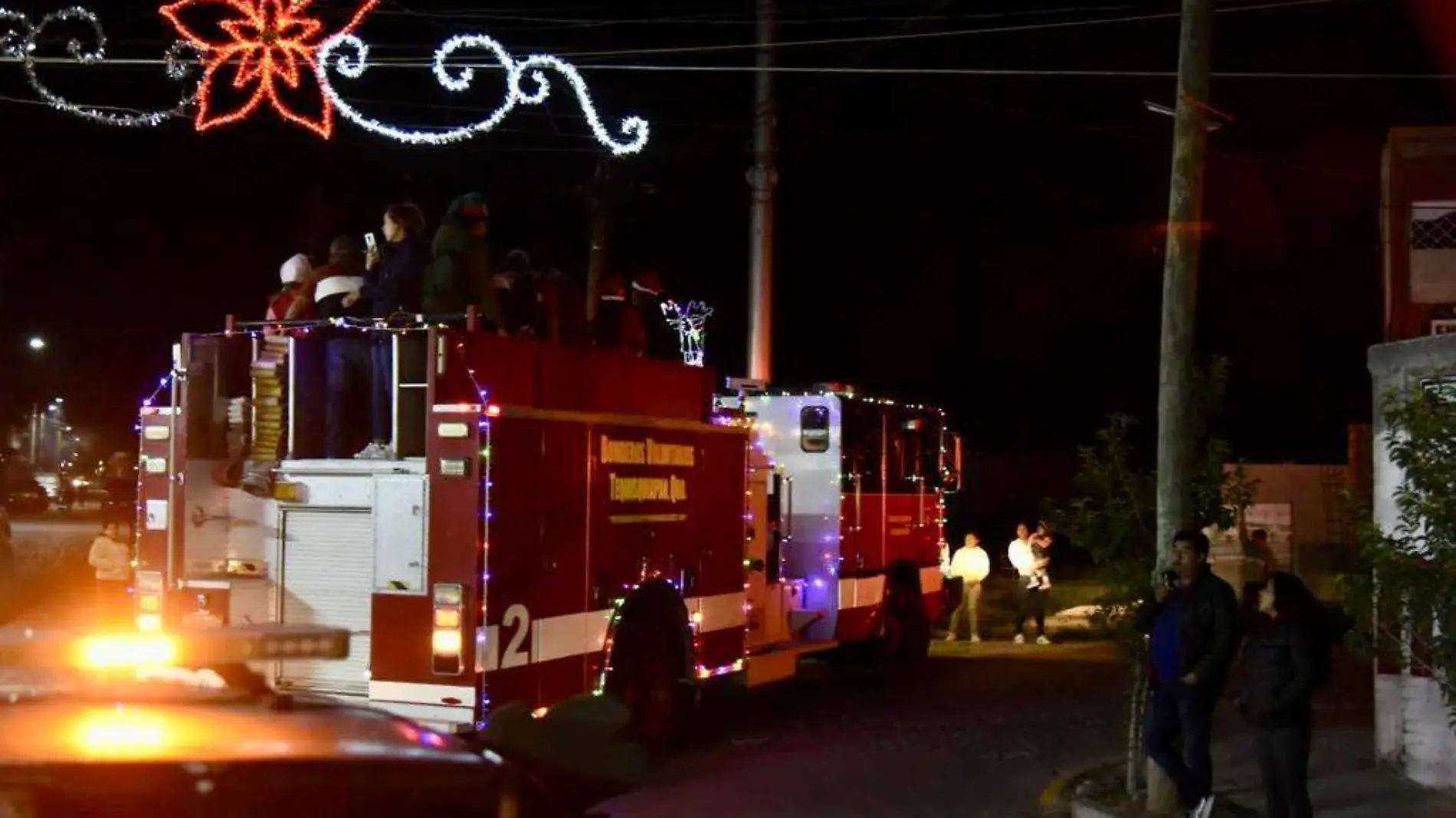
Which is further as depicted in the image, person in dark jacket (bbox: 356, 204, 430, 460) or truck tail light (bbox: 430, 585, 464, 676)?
person in dark jacket (bbox: 356, 204, 430, 460)

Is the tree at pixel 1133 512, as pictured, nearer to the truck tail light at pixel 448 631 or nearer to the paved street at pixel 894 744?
the paved street at pixel 894 744

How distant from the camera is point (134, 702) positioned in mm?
3332

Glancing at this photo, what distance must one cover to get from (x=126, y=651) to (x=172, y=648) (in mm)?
227

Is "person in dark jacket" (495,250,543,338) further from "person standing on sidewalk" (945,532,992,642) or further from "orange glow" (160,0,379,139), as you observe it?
"person standing on sidewalk" (945,532,992,642)

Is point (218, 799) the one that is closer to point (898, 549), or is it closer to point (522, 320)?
point (522, 320)

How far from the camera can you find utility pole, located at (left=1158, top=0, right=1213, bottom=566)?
9945mm

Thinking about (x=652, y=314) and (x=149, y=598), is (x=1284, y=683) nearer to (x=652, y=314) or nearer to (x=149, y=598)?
(x=652, y=314)

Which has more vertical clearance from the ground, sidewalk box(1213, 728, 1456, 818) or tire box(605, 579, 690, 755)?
tire box(605, 579, 690, 755)

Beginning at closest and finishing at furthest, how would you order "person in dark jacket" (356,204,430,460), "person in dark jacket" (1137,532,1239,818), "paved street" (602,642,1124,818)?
"person in dark jacket" (1137,532,1239,818)
"paved street" (602,642,1124,818)
"person in dark jacket" (356,204,430,460)

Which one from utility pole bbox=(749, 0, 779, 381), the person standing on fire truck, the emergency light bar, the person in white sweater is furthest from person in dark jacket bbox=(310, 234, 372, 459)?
utility pole bbox=(749, 0, 779, 381)

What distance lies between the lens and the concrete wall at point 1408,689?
10.2 meters

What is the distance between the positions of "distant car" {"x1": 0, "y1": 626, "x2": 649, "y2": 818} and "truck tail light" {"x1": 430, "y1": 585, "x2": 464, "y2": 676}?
5.51 metres

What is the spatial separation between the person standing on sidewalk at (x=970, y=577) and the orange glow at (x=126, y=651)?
1615 centimetres

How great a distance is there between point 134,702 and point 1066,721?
11.7 meters
